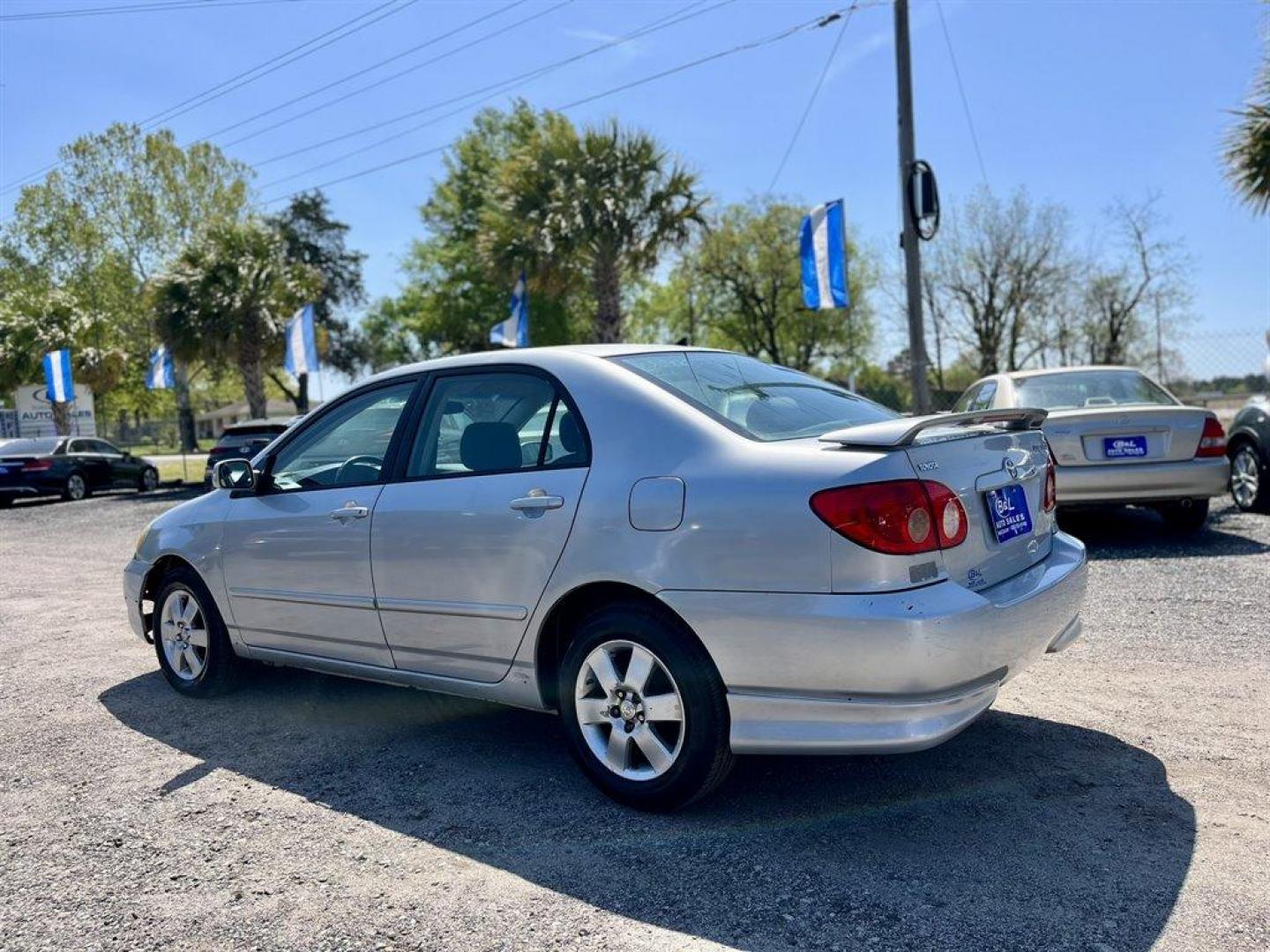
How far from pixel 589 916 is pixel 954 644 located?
129cm

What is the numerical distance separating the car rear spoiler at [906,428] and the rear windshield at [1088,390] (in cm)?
517

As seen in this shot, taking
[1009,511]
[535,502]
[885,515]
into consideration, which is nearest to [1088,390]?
[1009,511]

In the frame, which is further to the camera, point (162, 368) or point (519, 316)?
point (162, 368)

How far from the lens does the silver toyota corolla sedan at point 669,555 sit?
296 cm

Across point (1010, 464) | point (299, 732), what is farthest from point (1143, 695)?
point (299, 732)

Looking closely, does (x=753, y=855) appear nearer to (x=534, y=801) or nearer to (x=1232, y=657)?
(x=534, y=801)

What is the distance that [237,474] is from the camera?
4676mm

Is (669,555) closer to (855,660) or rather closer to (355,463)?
(855,660)

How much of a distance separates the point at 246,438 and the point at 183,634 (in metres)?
12.0

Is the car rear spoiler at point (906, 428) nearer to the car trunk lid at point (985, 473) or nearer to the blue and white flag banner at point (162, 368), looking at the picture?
the car trunk lid at point (985, 473)

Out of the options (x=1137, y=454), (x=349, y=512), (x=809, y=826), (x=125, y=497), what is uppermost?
(x=349, y=512)

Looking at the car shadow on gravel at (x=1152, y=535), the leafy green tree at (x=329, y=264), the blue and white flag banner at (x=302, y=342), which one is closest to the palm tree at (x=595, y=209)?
the blue and white flag banner at (x=302, y=342)

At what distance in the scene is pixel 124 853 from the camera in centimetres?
327

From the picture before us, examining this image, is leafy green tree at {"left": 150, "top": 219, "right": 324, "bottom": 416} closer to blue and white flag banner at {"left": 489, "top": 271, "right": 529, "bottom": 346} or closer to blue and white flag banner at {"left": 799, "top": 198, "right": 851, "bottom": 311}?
blue and white flag banner at {"left": 489, "top": 271, "right": 529, "bottom": 346}
